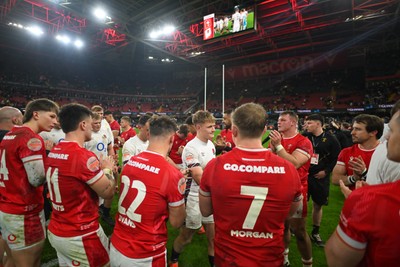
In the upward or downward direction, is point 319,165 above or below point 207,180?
below

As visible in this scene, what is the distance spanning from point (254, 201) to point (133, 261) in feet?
3.84

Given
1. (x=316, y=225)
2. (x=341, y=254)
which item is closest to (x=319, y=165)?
(x=316, y=225)

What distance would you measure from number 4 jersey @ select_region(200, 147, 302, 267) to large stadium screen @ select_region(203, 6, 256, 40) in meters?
21.8

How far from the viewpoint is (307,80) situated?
3647cm

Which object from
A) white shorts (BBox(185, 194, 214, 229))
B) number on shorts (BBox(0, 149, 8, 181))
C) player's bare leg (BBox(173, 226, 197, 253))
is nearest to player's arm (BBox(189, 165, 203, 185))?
white shorts (BBox(185, 194, 214, 229))

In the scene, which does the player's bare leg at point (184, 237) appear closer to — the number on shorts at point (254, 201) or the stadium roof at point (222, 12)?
the number on shorts at point (254, 201)

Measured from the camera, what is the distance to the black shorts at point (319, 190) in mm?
4312

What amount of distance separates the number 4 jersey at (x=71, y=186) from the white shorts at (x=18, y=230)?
578 mm

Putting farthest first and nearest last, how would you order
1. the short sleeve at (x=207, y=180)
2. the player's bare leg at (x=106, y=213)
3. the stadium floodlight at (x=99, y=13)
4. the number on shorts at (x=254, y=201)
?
the stadium floodlight at (x=99, y=13), the player's bare leg at (x=106, y=213), the short sleeve at (x=207, y=180), the number on shorts at (x=254, y=201)

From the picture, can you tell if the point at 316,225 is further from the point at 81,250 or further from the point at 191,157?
the point at 81,250

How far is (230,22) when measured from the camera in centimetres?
2222

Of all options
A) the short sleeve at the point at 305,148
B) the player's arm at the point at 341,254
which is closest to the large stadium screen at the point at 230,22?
the short sleeve at the point at 305,148

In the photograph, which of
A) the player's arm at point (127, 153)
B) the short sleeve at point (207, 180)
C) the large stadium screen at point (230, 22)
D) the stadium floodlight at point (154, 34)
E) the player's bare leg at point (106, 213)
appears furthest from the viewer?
the stadium floodlight at point (154, 34)

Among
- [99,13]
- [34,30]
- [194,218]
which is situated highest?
[34,30]
